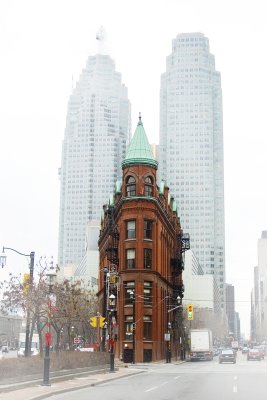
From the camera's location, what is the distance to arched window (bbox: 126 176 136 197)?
7294 cm

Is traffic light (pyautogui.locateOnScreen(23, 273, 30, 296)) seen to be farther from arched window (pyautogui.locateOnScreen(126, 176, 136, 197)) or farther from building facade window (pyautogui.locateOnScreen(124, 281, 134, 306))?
arched window (pyautogui.locateOnScreen(126, 176, 136, 197))

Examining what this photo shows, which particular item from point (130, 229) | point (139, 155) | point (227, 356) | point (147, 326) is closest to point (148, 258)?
point (130, 229)

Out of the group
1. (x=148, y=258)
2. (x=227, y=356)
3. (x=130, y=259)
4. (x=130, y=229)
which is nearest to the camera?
(x=227, y=356)

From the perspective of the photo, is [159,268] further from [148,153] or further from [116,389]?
[116,389]

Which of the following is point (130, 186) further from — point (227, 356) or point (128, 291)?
point (227, 356)

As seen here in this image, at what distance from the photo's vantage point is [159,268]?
74.3 m

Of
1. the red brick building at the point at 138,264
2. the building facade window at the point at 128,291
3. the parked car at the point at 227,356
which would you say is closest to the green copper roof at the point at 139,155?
the red brick building at the point at 138,264

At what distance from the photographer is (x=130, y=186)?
73.6 metres

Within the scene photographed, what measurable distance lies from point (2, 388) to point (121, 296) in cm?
4694

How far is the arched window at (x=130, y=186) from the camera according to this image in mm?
72938

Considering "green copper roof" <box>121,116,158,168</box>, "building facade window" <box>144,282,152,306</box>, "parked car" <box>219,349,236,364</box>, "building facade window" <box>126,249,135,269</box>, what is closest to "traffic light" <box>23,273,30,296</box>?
"building facade window" <box>126,249,135,269</box>

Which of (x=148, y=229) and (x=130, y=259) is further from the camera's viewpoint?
(x=148, y=229)

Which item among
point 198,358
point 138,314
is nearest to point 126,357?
point 138,314

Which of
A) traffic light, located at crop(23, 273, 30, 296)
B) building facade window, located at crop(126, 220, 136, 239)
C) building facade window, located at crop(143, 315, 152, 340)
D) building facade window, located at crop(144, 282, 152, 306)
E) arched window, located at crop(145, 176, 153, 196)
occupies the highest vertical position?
arched window, located at crop(145, 176, 153, 196)
